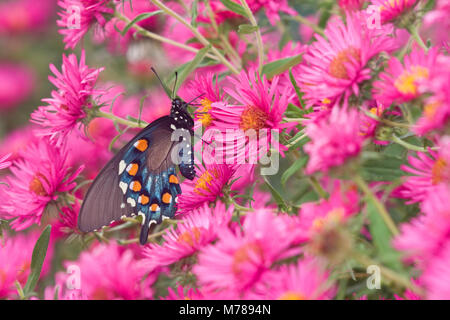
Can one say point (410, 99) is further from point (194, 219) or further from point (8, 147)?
point (8, 147)

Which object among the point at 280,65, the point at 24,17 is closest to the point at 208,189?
the point at 280,65

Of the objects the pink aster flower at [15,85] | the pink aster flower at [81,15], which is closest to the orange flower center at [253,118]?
the pink aster flower at [81,15]

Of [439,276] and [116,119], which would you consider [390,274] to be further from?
[116,119]

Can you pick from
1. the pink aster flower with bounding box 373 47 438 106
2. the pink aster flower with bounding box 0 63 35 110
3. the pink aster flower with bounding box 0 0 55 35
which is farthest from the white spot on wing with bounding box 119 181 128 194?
the pink aster flower with bounding box 0 0 55 35

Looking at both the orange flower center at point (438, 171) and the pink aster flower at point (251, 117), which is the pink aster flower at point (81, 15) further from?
the orange flower center at point (438, 171)
